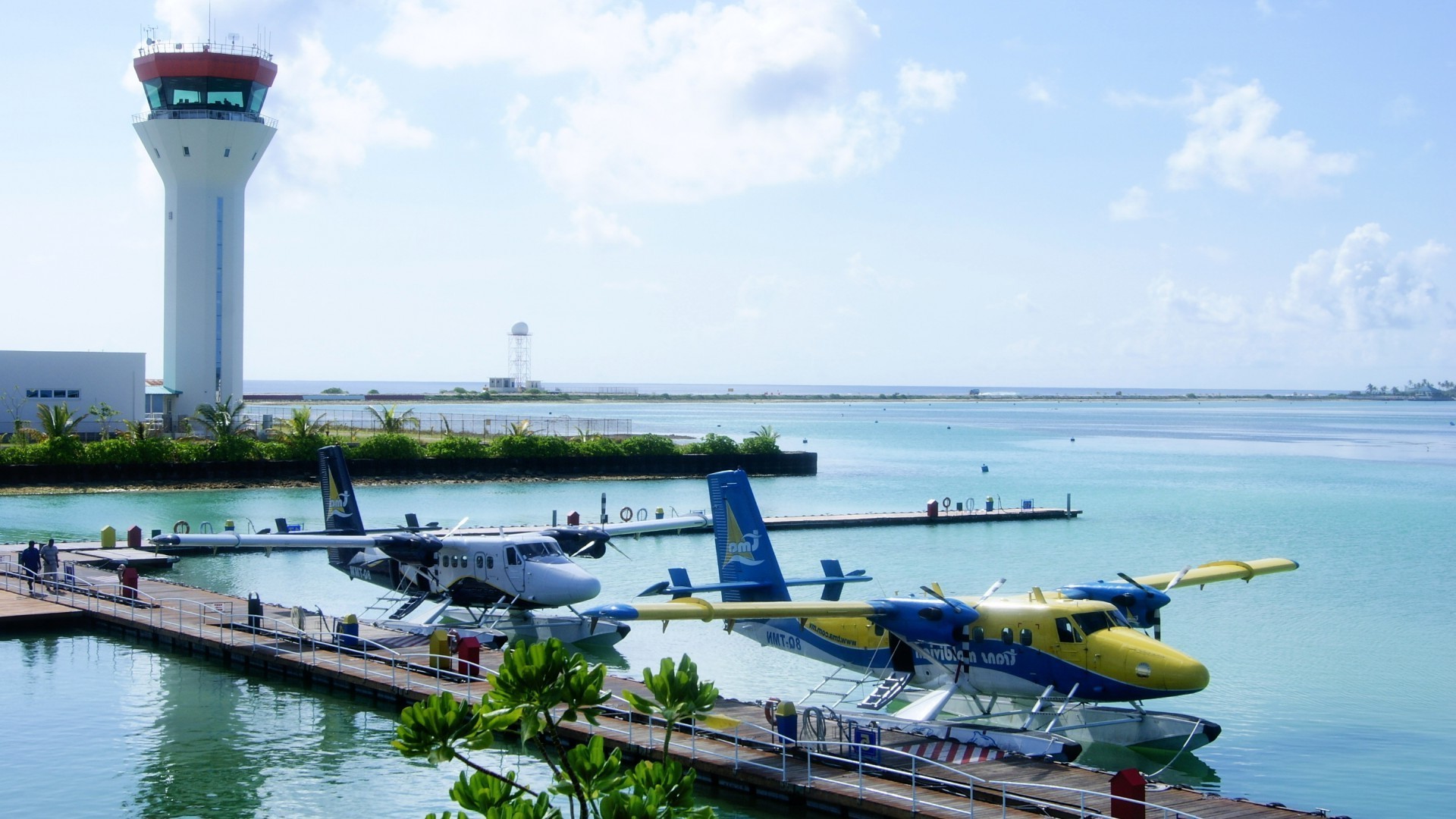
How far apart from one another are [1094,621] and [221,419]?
2349 inches

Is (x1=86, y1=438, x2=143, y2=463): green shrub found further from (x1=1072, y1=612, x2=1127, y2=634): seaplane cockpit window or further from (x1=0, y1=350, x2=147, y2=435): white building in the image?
(x1=1072, y1=612, x2=1127, y2=634): seaplane cockpit window

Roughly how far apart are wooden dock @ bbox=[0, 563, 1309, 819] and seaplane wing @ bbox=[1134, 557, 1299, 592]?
5689 mm

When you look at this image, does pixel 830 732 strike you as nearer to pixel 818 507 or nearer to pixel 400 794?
pixel 400 794

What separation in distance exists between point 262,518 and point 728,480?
37148 mm

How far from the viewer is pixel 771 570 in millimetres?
25406

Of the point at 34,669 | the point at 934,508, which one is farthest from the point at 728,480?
the point at 934,508

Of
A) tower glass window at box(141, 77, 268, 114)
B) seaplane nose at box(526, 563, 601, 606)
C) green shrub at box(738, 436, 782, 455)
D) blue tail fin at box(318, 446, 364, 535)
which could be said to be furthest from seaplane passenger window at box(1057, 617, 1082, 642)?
tower glass window at box(141, 77, 268, 114)

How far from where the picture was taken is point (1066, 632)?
69.6ft

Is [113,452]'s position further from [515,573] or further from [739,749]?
[739,749]

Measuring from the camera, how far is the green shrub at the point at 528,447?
76.2 meters

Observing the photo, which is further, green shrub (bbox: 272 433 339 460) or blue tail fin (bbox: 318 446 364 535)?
green shrub (bbox: 272 433 339 460)

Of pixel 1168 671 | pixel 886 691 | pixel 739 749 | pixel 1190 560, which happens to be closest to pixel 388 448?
pixel 1190 560

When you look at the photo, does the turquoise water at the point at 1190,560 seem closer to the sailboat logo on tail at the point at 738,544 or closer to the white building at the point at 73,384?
the sailboat logo on tail at the point at 738,544

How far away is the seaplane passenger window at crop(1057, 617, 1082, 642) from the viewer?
21.2 meters
